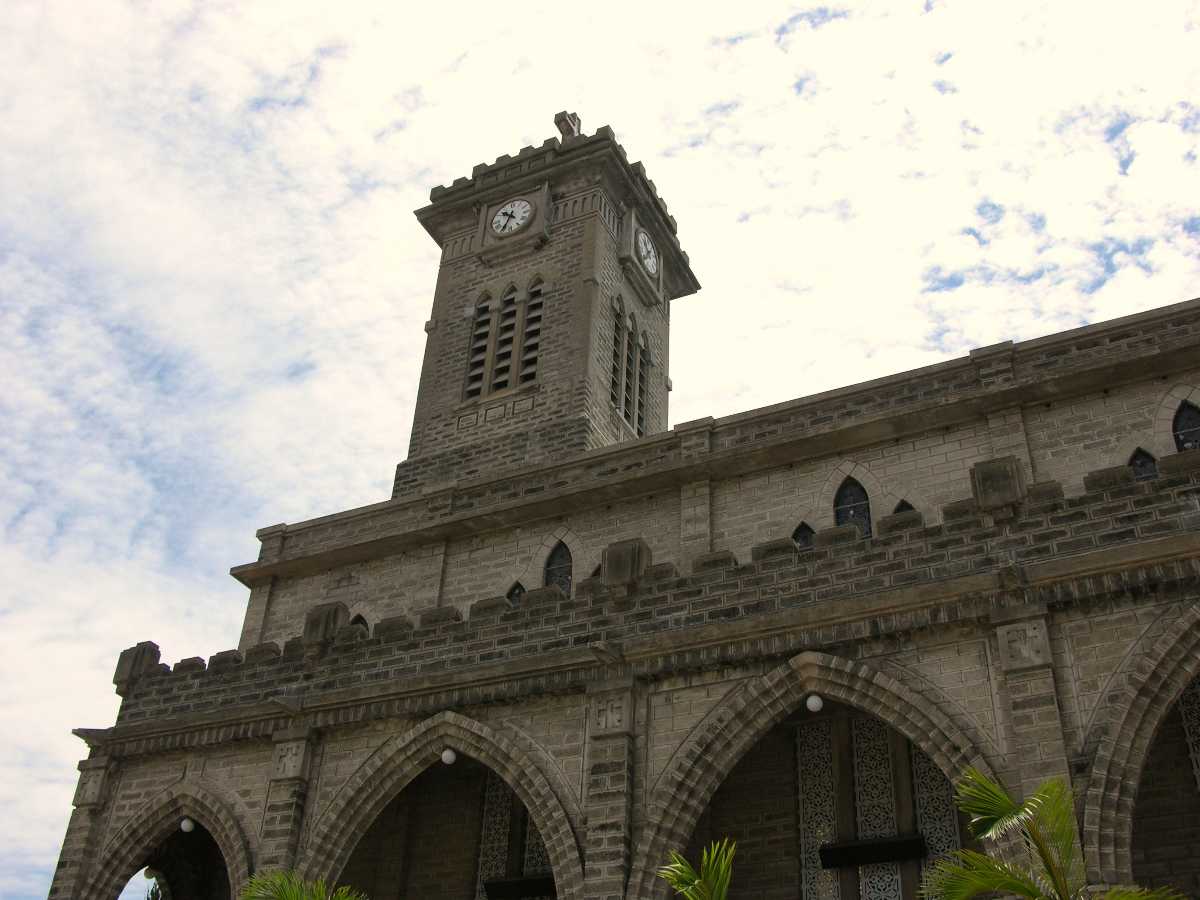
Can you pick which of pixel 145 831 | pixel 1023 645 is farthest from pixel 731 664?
pixel 145 831

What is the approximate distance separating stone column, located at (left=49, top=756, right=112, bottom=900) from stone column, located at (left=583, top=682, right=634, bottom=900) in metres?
7.88

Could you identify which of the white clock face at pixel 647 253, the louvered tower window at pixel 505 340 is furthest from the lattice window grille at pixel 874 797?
the white clock face at pixel 647 253

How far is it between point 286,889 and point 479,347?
1740 centimetres

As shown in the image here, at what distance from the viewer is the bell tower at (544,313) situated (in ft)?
88.3

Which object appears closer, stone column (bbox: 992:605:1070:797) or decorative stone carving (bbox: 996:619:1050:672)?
stone column (bbox: 992:605:1070:797)

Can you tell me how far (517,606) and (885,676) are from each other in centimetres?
504

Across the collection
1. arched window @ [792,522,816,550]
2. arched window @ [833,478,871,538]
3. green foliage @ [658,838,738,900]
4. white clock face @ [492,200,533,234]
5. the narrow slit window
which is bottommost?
green foliage @ [658,838,738,900]

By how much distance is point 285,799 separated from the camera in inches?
634

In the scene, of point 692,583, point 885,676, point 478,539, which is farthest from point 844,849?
point 478,539

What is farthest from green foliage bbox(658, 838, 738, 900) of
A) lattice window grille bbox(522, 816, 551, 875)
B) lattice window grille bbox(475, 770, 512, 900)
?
lattice window grille bbox(475, 770, 512, 900)

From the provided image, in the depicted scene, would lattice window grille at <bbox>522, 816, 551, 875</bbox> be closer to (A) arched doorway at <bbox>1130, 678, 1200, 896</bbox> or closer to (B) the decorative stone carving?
(B) the decorative stone carving

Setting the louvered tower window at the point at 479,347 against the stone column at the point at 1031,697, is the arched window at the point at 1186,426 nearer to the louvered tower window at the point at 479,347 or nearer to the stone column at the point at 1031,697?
the stone column at the point at 1031,697

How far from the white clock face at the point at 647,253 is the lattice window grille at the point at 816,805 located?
60.8 feet

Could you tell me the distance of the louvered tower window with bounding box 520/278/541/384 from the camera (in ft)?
91.7
